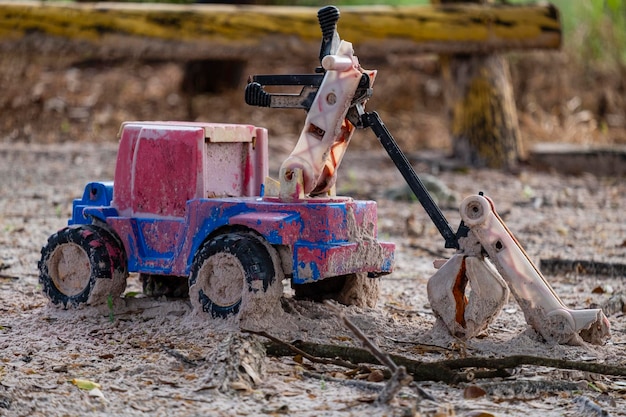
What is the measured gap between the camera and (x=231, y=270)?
3.59 m

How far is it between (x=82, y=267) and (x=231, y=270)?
66 centimetres

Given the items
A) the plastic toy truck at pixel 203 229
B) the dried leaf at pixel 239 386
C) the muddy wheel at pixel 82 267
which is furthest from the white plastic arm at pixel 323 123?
the dried leaf at pixel 239 386

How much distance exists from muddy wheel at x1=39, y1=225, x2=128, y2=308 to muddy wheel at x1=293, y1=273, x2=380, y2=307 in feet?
2.22

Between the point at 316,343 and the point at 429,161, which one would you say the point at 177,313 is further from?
the point at 429,161

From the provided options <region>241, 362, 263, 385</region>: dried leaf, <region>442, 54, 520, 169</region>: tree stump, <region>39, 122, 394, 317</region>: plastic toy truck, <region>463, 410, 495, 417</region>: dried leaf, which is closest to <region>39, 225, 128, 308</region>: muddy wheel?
<region>39, 122, 394, 317</region>: plastic toy truck

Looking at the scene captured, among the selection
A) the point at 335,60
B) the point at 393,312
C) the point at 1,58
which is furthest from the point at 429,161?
the point at 335,60

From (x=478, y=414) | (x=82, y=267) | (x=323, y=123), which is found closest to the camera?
(x=478, y=414)

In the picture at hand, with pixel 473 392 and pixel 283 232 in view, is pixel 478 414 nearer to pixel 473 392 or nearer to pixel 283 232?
pixel 473 392

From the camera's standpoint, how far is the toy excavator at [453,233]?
3537 mm

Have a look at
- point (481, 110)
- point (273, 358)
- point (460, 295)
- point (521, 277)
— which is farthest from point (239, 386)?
point (481, 110)

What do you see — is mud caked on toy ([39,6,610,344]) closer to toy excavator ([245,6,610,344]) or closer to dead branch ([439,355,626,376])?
toy excavator ([245,6,610,344])

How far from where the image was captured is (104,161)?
8.34m

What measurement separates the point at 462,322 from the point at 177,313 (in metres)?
1.03

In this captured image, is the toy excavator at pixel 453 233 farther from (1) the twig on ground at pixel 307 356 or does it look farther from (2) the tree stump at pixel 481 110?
(2) the tree stump at pixel 481 110
